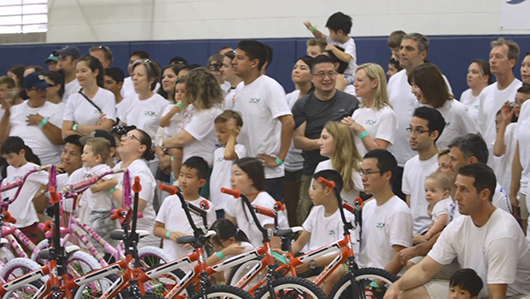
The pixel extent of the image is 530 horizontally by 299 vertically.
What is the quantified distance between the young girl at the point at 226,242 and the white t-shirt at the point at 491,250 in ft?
4.76

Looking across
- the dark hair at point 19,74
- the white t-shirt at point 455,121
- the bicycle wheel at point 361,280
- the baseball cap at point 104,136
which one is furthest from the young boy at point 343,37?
the bicycle wheel at point 361,280

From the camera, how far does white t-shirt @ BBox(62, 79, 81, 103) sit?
8617 mm

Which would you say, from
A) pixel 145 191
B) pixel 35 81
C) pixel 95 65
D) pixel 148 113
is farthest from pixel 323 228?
pixel 35 81

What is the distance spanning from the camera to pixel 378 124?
21.1 ft

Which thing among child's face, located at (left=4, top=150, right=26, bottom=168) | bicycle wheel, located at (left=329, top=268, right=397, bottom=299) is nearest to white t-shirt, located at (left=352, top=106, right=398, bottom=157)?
bicycle wheel, located at (left=329, top=268, right=397, bottom=299)

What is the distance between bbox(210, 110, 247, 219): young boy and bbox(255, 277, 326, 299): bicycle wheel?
181 centimetres

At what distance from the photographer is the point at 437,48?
9023mm

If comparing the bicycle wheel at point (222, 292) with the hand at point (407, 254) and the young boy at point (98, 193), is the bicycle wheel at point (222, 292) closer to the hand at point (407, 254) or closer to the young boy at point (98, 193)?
the hand at point (407, 254)

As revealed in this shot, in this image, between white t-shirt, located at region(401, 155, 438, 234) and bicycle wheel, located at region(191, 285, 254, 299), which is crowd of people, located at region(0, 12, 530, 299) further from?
bicycle wheel, located at region(191, 285, 254, 299)

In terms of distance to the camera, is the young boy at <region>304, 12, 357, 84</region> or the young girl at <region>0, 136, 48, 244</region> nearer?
the young girl at <region>0, 136, 48, 244</region>

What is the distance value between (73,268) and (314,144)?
2149 mm

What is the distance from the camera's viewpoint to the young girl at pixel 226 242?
18.8 ft

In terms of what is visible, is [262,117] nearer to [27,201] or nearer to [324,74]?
[324,74]

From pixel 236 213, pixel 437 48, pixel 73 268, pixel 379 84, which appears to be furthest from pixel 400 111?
pixel 73 268
